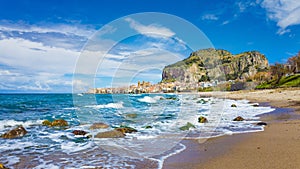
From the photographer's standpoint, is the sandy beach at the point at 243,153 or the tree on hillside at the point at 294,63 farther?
the tree on hillside at the point at 294,63

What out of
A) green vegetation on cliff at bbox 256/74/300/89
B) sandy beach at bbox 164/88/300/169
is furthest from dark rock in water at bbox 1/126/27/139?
green vegetation on cliff at bbox 256/74/300/89

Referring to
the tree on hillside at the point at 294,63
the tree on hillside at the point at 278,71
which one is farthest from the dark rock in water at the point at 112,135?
the tree on hillside at the point at 294,63

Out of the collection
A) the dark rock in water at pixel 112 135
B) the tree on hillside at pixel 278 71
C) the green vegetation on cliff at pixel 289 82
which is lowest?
the dark rock in water at pixel 112 135

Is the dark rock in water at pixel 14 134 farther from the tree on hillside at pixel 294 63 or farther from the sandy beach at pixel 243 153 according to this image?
the tree on hillside at pixel 294 63

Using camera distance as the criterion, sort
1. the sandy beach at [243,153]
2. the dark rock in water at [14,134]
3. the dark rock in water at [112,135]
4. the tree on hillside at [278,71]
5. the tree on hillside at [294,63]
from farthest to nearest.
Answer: the tree on hillside at [278,71], the tree on hillside at [294,63], the dark rock in water at [14,134], the dark rock in water at [112,135], the sandy beach at [243,153]

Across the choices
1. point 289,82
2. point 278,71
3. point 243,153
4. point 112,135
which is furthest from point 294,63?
point 243,153

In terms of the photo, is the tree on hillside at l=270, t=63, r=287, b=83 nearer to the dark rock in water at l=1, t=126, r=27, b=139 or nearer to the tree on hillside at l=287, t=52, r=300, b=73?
the tree on hillside at l=287, t=52, r=300, b=73

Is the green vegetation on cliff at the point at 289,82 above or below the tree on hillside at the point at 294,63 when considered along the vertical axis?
below

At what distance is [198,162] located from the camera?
6.59 meters

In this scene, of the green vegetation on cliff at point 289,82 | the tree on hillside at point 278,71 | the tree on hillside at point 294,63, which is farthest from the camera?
the tree on hillside at point 278,71

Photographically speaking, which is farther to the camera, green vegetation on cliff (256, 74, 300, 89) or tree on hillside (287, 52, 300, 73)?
tree on hillside (287, 52, 300, 73)

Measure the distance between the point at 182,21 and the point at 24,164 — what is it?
756cm

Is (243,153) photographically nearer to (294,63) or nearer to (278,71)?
(278,71)

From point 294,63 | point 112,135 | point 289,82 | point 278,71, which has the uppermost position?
point 294,63
